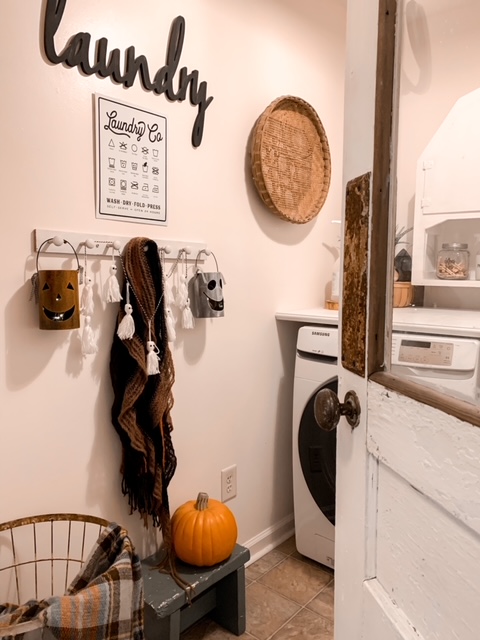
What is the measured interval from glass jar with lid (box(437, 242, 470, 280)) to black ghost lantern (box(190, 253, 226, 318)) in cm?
102

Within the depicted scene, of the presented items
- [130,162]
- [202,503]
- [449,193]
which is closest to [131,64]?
[130,162]

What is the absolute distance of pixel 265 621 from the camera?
1633 mm

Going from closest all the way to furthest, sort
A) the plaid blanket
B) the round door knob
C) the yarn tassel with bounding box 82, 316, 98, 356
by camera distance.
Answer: the round door knob → the plaid blanket → the yarn tassel with bounding box 82, 316, 98, 356

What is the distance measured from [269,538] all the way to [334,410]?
1510 millimetres

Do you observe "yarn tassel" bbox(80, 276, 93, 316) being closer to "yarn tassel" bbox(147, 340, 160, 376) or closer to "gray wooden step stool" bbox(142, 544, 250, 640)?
"yarn tassel" bbox(147, 340, 160, 376)

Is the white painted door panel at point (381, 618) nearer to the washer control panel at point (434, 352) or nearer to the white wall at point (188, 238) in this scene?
the washer control panel at point (434, 352)

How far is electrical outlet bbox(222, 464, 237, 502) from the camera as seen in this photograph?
1.84 m

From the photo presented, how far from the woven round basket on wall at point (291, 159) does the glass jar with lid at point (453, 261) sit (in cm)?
122

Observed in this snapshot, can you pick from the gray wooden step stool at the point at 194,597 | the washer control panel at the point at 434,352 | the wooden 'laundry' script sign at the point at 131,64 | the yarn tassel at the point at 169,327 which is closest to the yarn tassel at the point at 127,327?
the yarn tassel at the point at 169,327

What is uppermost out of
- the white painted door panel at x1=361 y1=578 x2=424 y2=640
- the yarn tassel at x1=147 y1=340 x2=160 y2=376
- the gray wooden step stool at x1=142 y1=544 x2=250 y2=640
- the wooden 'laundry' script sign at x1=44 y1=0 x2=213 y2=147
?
the wooden 'laundry' script sign at x1=44 y1=0 x2=213 y2=147

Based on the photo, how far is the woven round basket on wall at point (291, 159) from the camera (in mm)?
1808

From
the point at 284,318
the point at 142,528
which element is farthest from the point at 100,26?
the point at 142,528

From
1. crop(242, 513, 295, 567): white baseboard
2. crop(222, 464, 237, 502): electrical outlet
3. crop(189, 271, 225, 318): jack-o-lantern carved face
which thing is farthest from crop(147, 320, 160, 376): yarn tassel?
crop(242, 513, 295, 567): white baseboard

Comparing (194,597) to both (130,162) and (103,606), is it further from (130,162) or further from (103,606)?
(130,162)
